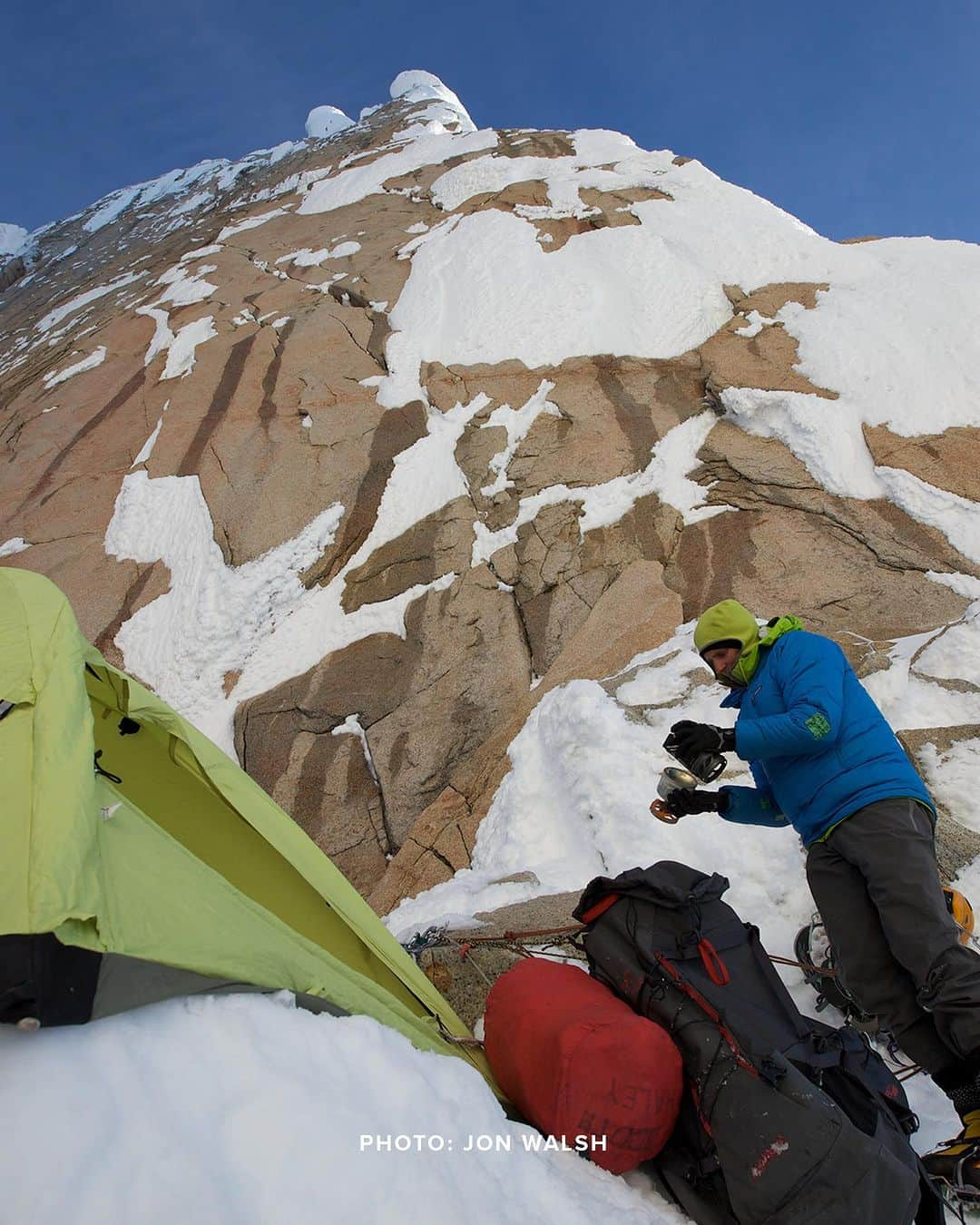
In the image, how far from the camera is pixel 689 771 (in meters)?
4.00

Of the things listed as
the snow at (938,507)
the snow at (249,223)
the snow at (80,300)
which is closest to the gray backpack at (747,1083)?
the snow at (938,507)

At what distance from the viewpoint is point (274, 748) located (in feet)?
29.9

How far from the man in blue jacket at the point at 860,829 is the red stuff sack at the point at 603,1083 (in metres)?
0.99

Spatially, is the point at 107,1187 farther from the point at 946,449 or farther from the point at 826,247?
the point at 826,247

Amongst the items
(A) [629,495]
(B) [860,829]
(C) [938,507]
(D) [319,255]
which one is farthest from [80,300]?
(B) [860,829]

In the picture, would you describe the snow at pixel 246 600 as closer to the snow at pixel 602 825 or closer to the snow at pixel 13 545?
the snow at pixel 13 545

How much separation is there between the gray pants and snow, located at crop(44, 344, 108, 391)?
18.6 m

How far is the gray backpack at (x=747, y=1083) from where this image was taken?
2162mm

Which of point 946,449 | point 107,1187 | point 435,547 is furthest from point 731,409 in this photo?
point 107,1187

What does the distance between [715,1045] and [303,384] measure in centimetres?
1290

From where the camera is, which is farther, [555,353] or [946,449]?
[555,353]

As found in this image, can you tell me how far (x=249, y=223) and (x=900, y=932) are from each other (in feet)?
85.0

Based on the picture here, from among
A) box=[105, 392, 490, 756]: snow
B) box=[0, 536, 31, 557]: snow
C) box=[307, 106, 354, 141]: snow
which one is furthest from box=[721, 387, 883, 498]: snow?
box=[307, 106, 354, 141]: snow

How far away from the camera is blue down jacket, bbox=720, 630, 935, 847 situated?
313cm
